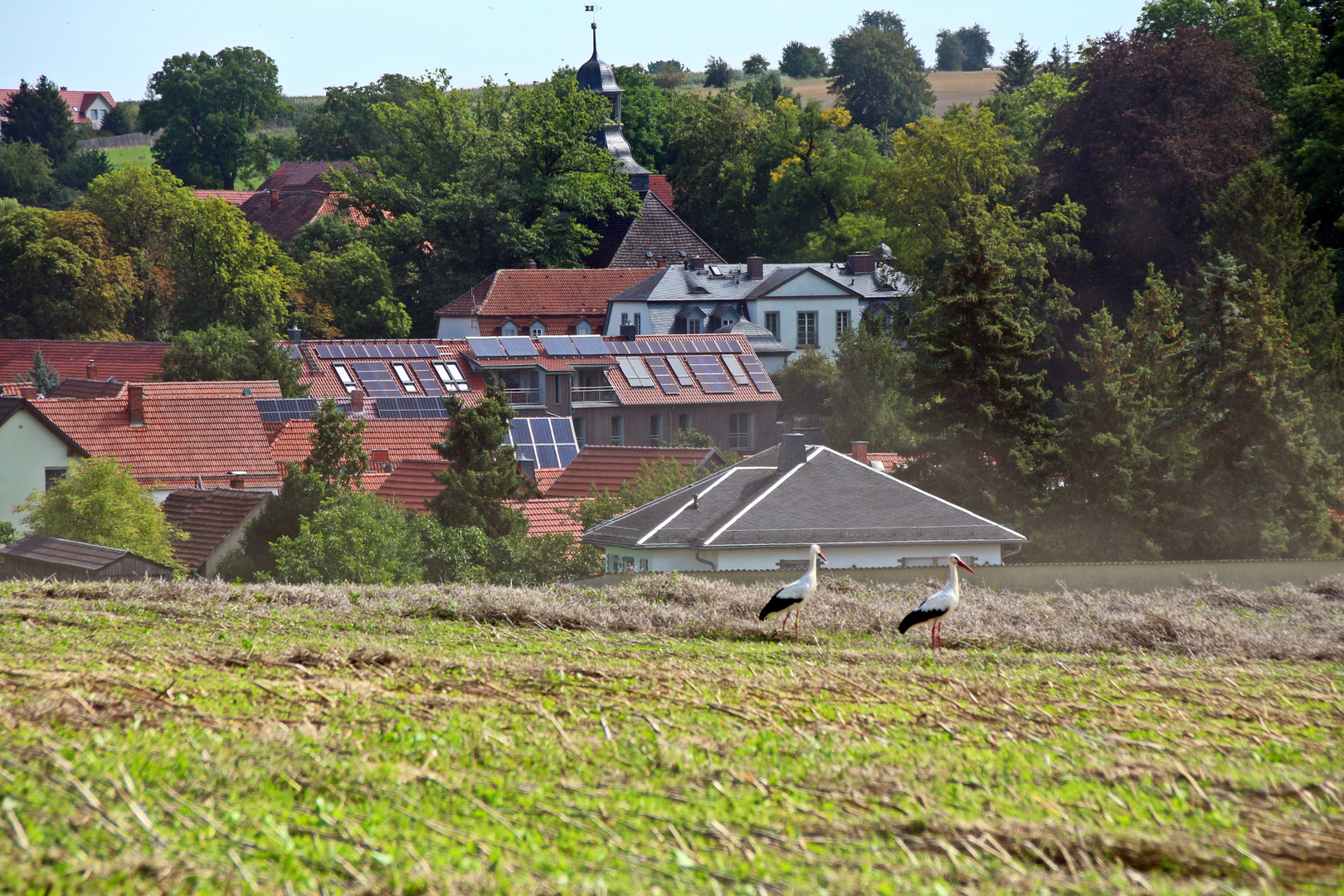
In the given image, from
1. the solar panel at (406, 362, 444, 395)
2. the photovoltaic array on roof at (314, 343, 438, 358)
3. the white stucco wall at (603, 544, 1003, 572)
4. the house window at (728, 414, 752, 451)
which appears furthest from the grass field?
the house window at (728, 414, 752, 451)

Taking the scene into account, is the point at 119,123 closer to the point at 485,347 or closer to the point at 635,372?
the point at 485,347

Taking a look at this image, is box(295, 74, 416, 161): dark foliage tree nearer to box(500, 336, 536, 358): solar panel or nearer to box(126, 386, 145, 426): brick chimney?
box(500, 336, 536, 358): solar panel

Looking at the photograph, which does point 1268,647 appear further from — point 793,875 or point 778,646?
point 793,875

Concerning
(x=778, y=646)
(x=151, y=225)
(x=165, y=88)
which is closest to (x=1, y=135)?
(x=165, y=88)

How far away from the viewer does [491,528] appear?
121 feet

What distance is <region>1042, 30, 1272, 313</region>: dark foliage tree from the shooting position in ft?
152

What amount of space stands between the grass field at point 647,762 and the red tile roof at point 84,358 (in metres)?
58.0

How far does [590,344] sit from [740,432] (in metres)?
8.62

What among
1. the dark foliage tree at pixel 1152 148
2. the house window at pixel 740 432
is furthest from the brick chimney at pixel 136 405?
the dark foliage tree at pixel 1152 148

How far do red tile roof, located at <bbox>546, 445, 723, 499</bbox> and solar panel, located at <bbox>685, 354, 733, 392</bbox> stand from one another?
2268 cm

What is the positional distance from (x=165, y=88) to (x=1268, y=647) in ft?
415

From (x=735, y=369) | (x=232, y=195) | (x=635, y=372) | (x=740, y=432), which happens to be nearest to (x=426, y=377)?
(x=635, y=372)

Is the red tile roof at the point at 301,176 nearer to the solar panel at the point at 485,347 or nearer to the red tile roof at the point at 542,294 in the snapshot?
the red tile roof at the point at 542,294

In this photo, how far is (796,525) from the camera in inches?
1238
